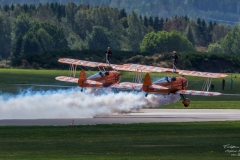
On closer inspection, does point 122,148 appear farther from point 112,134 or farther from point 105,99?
point 105,99

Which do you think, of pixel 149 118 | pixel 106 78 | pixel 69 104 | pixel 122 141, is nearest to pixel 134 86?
pixel 106 78

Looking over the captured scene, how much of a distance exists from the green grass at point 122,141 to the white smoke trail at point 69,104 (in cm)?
789

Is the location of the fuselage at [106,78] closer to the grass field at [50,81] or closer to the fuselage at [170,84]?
the fuselage at [170,84]

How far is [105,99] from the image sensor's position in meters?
60.8

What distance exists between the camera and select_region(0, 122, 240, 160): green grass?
122 ft

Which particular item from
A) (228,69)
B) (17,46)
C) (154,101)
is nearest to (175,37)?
(17,46)

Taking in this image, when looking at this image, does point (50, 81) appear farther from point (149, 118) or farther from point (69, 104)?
point (149, 118)

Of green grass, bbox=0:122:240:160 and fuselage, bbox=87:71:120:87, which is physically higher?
green grass, bbox=0:122:240:160

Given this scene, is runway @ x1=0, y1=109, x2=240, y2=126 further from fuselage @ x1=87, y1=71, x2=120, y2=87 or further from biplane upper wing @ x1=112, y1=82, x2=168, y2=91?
fuselage @ x1=87, y1=71, x2=120, y2=87

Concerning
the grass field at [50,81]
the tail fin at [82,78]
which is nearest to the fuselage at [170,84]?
the tail fin at [82,78]

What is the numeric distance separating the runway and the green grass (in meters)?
2.56

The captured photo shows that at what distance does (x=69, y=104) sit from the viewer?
59594mm

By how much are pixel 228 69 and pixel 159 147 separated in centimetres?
10661

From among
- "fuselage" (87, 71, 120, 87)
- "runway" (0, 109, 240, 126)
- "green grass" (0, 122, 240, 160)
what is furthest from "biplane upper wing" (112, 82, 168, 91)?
"green grass" (0, 122, 240, 160)
